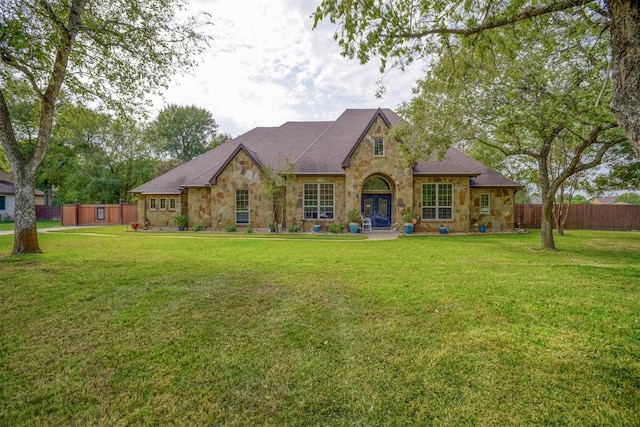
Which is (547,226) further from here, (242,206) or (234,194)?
(234,194)

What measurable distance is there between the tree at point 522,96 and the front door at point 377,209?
23.5ft

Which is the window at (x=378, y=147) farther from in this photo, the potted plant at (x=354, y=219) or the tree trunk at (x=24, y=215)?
the tree trunk at (x=24, y=215)

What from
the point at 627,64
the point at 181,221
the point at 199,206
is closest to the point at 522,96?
the point at 627,64

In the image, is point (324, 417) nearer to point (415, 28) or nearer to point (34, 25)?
point (415, 28)

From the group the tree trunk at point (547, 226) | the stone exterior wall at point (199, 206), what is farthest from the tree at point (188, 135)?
the tree trunk at point (547, 226)

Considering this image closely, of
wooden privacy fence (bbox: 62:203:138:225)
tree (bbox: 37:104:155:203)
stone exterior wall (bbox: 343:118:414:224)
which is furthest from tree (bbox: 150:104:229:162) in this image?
stone exterior wall (bbox: 343:118:414:224)

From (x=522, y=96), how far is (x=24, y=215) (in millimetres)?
15645

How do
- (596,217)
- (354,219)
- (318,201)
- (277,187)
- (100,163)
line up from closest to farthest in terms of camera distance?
(354,219)
(277,187)
(318,201)
(596,217)
(100,163)

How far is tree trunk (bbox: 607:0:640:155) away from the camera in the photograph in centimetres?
276

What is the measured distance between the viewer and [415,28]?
5.30 m

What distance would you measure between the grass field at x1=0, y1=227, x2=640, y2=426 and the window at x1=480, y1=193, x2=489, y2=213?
12.8 m

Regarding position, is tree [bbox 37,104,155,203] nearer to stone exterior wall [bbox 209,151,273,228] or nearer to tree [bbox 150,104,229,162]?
tree [bbox 150,104,229,162]

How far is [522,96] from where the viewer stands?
9062 mm

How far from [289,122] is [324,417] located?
76.5 ft
